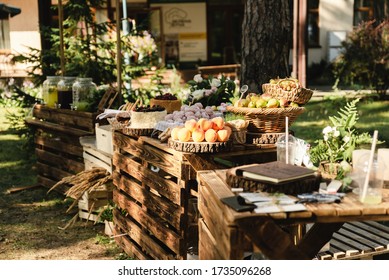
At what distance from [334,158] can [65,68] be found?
5043 millimetres

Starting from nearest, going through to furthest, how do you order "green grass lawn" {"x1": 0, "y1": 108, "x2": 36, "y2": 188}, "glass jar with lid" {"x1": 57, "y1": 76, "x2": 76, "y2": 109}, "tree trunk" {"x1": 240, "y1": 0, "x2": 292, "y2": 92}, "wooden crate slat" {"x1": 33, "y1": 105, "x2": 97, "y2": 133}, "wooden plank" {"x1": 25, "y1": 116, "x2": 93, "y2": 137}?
"tree trunk" {"x1": 240, "y1": 0, "x2": 292, "y2": 92} → "wooden crate slat" {"x1": 33, "y1": 105, "x2": 97, "y2": 133} → "wooden plank" {"x1": 25, "y1": 116, "x2": 93, "y2": 137} → "glass jar with lid" {"x1": 57, "y1": 76, "x2": 76, "y2": 109} → "green grass lawn" {"x1": 0, "y1": 108, "x2": 36, "y2": 188}

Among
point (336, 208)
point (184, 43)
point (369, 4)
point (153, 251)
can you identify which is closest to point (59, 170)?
point (153, 251)

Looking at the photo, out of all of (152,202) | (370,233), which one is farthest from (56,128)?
(370,233)

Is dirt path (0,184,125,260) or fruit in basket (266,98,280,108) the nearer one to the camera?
fruit in basket (266,98,280,108)

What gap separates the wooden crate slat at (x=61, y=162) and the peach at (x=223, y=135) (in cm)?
279

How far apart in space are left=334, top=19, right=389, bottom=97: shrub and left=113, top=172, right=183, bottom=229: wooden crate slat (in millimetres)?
8340

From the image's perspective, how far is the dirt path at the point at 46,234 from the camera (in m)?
5.02

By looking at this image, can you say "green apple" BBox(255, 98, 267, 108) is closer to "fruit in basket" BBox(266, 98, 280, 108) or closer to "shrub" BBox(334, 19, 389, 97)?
"fruit in basket" BBox(266, 98, 280, 108)

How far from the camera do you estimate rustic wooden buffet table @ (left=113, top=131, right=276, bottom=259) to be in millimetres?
3904

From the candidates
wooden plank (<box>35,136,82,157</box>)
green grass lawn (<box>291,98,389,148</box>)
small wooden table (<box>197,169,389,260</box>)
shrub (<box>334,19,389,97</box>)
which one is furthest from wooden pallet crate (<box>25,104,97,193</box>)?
shrub (<box>334,19,389,97</box>)

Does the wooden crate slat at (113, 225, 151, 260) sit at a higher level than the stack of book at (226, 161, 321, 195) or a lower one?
lower

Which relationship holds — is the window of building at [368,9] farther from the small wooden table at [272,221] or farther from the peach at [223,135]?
the small wooden table at [272,221]

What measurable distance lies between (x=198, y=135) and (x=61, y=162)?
330 centimetres

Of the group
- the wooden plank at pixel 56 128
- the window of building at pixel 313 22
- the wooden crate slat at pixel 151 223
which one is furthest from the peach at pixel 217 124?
→ the window of building at pixel 313 22
